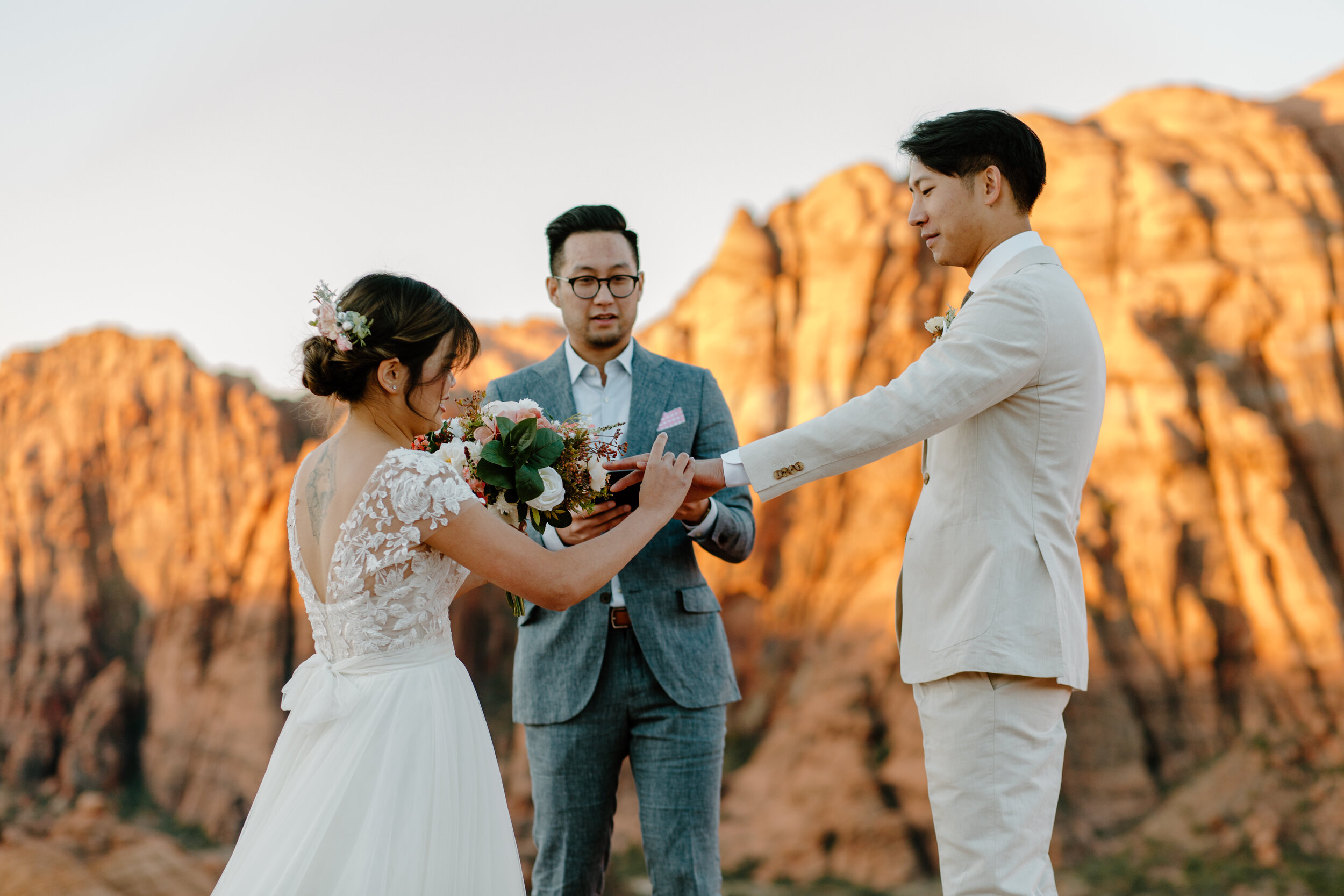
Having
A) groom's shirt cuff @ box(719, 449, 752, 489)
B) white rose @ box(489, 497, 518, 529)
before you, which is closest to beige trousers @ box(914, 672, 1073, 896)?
groom's shirt cuff @ box(719, 449, 752, 489)

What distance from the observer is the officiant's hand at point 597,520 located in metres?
2.91

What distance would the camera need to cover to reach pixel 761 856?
10.1m

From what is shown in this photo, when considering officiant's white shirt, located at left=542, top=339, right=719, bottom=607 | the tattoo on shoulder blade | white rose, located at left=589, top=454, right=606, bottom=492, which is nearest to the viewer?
the tattoo on shoulder blade

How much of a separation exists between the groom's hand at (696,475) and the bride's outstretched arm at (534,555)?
0.70 feet

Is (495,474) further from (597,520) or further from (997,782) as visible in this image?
(997,782)

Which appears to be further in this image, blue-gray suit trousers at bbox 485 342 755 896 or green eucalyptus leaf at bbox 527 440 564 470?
blue-gray suit trousers at bbox 485 342 755 896

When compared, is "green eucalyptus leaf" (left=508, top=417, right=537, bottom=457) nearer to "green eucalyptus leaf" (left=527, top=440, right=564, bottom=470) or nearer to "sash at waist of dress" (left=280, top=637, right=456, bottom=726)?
"green eucalyptus leaf" (left=527, top=440, right=564, bottom=470)

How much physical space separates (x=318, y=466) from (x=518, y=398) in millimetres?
1123

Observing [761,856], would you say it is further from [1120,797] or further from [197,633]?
[197,633]

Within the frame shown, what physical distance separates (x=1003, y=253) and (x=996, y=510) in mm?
718

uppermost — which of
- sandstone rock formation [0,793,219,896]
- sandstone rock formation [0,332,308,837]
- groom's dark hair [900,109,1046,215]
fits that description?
groom's dark hair [900,109,1046,215]

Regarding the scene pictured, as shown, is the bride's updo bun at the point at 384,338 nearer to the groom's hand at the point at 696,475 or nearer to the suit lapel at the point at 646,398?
the groom's hand at the point at 696,475

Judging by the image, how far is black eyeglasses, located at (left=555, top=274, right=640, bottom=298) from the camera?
3.47 m

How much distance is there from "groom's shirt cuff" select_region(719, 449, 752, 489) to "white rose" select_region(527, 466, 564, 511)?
502mm
